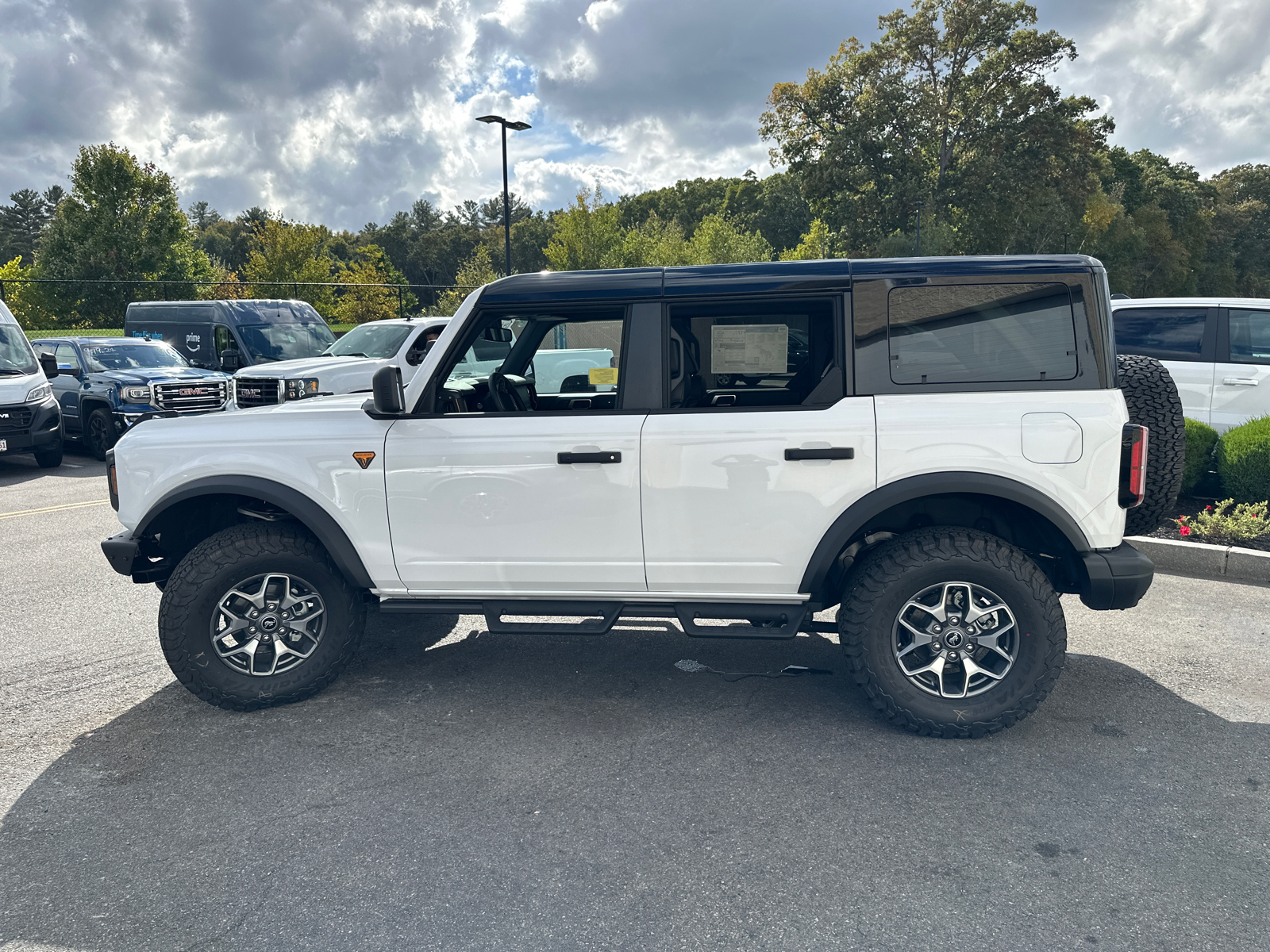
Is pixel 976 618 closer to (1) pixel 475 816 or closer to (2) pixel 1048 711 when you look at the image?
(2) pixel 1048 711

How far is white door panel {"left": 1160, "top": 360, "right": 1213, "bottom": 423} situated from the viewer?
8.71m

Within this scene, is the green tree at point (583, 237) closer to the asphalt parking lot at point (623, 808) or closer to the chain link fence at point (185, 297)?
the chain link fence at point (185, 297)

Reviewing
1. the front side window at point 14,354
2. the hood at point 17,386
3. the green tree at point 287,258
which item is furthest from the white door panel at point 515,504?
the green tree at point 287,258

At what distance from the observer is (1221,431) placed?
8586 millimetres

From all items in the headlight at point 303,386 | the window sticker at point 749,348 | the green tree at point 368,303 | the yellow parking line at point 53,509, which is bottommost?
the yellow parking line at point 53,509

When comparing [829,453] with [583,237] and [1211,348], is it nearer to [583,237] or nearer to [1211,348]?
[1211,348]

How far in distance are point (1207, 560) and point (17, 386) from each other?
42.2ft

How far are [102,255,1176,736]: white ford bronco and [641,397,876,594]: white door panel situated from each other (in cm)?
1

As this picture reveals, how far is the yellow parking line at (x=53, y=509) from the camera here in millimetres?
9086

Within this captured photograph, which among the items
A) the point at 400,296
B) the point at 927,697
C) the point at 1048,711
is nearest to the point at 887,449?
the point at 927,697

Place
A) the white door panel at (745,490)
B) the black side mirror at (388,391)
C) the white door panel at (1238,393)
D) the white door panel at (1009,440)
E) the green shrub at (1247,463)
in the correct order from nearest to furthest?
the white door panel at (1009,440), the white door panel at (745,490), the black side mirror at (388,391), the green shrub at (1247,463), the white door panel at (1238,393)

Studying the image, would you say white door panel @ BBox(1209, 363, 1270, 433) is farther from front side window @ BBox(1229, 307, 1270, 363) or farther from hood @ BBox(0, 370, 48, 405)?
hood @ BBox(0, 370, 48, 405)

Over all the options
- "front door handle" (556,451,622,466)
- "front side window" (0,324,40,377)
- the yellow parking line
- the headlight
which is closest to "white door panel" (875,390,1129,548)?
"front door handle" (556,451,622,466)

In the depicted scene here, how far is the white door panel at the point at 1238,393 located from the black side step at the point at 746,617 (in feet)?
21.6
